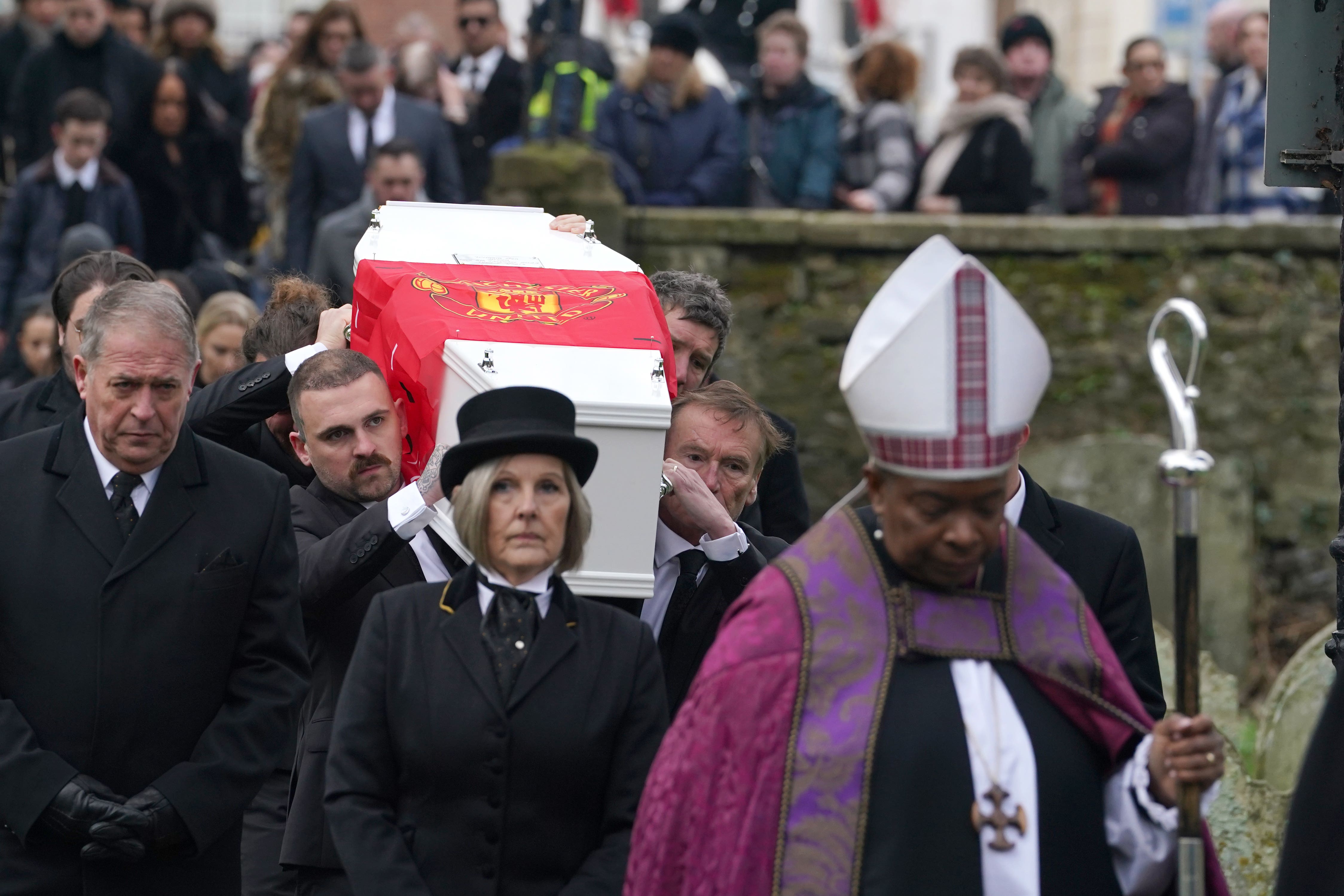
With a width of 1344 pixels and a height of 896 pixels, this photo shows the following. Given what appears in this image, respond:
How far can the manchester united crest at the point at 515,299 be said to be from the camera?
4.33m

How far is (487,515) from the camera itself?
3.54 metres

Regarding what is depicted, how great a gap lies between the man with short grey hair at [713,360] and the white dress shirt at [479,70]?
5.36 m

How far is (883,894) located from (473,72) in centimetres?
837

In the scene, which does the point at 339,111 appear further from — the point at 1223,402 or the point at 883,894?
the point at 883,894

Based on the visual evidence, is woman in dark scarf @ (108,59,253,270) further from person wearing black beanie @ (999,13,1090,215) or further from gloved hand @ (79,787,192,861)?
gloved hand @ (79,787,192,861)

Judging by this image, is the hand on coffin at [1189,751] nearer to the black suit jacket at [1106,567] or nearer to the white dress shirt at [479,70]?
the black suit jacket at [1106,567]

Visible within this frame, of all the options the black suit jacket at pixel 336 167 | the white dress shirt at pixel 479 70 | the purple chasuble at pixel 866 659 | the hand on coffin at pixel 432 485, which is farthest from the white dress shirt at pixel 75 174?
the purple chasuble at pixel 866 659

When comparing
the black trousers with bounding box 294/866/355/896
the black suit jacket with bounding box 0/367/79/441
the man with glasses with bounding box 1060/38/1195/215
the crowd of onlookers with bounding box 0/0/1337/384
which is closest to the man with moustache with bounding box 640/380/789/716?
the black trousers with bounding box 294/866/355/896

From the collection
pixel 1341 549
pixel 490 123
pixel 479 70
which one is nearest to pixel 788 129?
pixel 490 123

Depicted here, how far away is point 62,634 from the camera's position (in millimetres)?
3998

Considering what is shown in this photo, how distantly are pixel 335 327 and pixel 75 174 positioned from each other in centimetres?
481

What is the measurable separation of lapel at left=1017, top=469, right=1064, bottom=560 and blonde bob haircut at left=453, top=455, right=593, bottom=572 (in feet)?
3.54

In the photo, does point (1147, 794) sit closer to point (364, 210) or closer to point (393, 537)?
point (393, 537)

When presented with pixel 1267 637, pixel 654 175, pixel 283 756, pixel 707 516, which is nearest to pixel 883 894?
pixel 707 516
